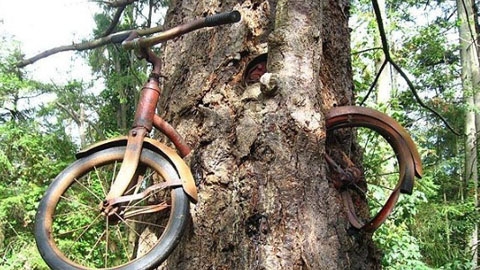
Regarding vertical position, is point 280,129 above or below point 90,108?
below

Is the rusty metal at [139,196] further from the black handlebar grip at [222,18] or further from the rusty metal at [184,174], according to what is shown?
the black handlebar grip at [222,18]

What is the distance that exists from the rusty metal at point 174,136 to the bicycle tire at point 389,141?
1.71ft

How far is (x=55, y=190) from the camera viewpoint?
1646mm

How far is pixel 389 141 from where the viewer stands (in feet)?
6.05

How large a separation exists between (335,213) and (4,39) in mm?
10876

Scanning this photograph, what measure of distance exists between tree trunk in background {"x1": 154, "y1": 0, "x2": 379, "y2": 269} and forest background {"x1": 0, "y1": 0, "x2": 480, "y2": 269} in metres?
4.66

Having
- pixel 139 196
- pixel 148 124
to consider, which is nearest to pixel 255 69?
pixel 148 124

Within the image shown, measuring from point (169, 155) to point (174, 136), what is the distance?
20 centimetres

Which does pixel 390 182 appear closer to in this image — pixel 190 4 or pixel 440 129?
pixel 190 4

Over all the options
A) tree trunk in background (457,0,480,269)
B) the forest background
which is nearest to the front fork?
the forest background

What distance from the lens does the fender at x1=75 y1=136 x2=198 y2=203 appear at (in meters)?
1.60

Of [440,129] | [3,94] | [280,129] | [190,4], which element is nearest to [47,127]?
[3,94]

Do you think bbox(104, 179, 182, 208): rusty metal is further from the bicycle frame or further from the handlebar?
the handlebar

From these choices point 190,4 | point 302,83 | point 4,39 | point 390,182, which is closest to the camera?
point 302,83
